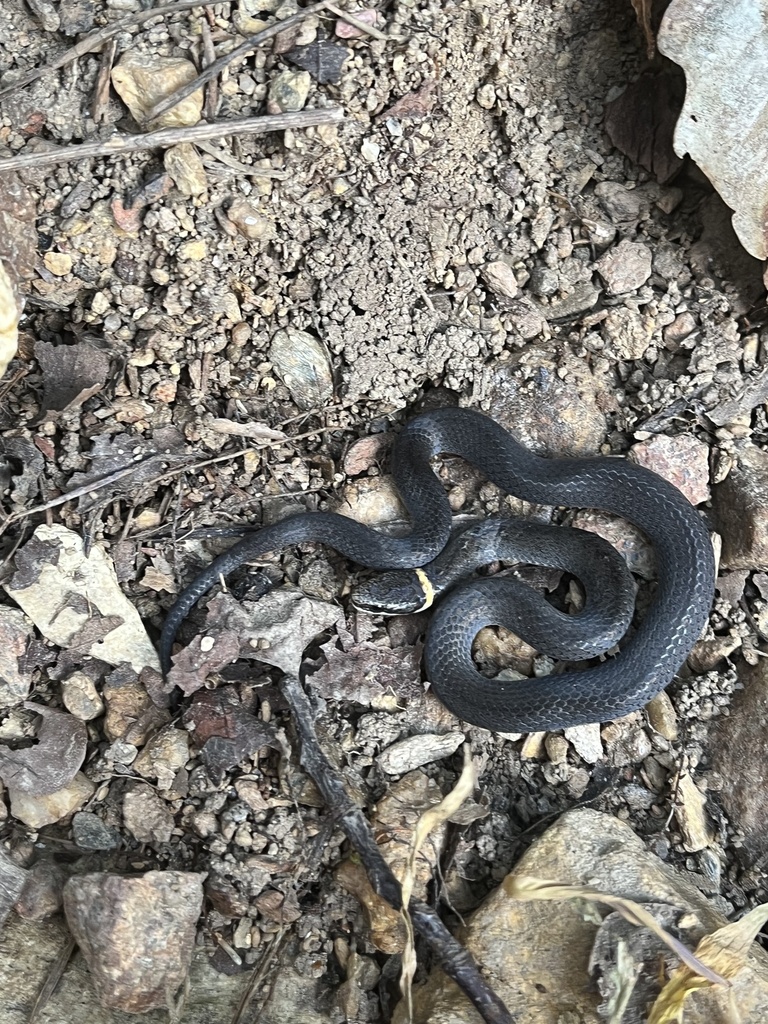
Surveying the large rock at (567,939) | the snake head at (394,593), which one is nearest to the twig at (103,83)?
the snake head at (394,593)

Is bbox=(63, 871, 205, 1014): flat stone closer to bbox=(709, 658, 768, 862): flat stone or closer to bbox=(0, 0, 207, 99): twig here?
bbox=(709, 658, 768, 862): flat stone

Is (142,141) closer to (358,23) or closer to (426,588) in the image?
(358,23)

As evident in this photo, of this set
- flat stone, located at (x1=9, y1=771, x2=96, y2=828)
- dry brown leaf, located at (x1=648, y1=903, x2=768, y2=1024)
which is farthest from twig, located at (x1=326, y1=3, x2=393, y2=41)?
dry brown leaf, located at (x1=648, y1=903, x2=768, y2=1024)

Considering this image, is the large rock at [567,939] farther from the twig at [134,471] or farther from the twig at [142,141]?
the twig at [142,141]

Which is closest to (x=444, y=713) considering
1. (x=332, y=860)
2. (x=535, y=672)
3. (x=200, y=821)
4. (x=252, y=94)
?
(x=535, y=672)

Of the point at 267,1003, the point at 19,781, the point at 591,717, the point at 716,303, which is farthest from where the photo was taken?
the point at 716,303

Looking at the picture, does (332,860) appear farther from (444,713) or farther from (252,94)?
(252,94)

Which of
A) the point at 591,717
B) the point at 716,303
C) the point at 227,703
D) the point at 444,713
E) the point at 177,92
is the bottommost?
the point at 227,703
